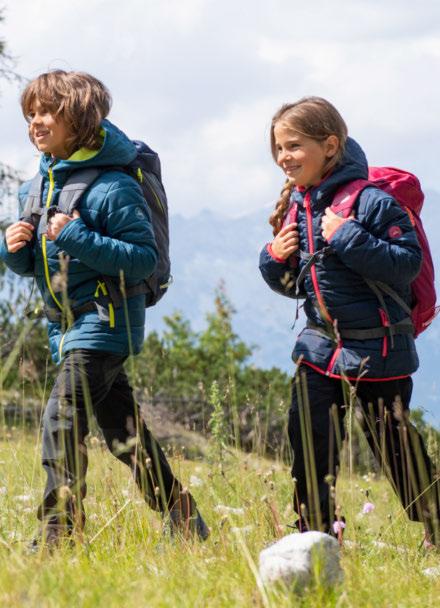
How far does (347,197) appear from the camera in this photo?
14.5 feet

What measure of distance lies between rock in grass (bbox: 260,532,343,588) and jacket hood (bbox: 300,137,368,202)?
1619mm

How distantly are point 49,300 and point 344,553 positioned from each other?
1.60 metres

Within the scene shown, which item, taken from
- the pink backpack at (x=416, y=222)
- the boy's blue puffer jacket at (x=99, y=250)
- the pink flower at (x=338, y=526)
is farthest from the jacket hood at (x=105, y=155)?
the pink flower at (x=338, y=526)

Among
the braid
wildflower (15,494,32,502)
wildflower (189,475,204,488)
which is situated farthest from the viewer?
wildflower (189,475,204,488)

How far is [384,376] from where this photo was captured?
4402mm

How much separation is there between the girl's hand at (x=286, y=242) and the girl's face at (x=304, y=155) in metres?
0.20

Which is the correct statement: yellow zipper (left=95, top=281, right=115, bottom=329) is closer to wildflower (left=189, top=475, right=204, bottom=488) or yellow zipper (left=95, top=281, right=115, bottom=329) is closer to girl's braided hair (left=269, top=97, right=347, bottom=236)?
girl's braided hair (left=269, top=97, right=347, bottom=236)

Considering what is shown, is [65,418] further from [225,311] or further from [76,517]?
[225,311]

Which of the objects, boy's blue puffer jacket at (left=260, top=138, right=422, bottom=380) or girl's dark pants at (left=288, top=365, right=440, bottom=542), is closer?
boy's blue puffer jacket at (left=260, top=138, right=422, bottom=380)

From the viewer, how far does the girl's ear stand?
4.54 m

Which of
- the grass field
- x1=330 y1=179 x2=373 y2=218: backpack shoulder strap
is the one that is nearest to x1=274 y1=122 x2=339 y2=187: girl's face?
x1=330 y1=179 x2=373 y2=218: backpack shoulder strap

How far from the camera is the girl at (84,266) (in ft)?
14.0

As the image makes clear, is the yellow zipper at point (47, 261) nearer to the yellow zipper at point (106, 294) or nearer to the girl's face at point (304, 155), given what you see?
the yellow zipper at point (106, 294)

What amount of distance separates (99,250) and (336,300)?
37.7 inches
